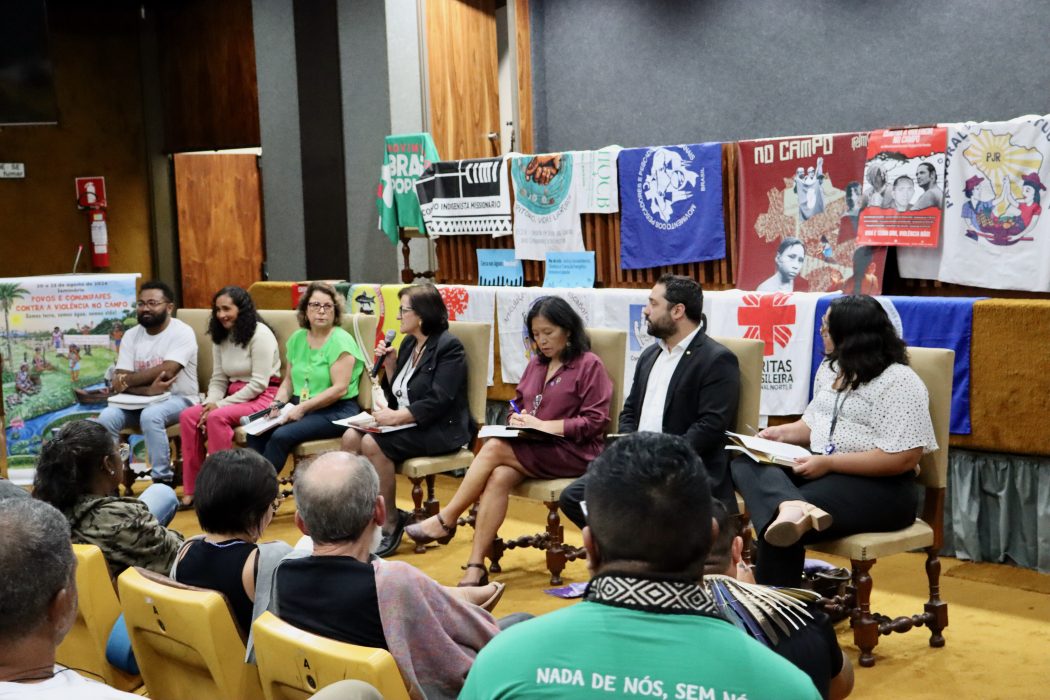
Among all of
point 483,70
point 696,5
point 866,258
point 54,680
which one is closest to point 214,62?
point 483,70

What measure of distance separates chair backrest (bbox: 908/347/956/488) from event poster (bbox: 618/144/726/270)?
184 centimetres

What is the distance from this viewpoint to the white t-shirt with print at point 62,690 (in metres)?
1.63

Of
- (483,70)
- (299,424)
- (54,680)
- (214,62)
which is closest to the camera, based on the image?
(54,680)

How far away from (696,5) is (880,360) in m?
5.40

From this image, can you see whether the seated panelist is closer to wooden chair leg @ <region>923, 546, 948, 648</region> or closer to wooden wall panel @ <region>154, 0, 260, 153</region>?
wooden chair leg @ <region>923, 546, 948, 648</region>

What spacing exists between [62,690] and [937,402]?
114 inches

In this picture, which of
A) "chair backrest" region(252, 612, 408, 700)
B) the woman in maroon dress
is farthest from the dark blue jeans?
"chair backrest" region(252, 612, 408, 700)

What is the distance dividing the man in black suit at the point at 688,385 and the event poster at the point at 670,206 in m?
1.34

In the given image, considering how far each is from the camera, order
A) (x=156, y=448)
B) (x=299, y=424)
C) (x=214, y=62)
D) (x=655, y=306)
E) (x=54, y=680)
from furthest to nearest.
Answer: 1. (x=214, y=62)
2. (x=156, y=448)
3. (x=299, y=424)
4. (x=655, y=306)
5. (x=54, y=680)

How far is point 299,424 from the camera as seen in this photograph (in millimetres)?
5500

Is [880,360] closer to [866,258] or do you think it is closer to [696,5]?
[866,258]

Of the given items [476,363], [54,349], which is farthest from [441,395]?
A: [54,349]

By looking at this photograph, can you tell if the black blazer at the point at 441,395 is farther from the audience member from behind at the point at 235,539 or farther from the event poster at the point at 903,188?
the audience member from behind at the point at 235,539

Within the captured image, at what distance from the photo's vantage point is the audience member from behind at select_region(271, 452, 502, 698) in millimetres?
2211
